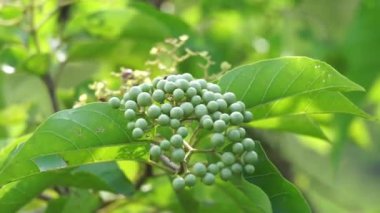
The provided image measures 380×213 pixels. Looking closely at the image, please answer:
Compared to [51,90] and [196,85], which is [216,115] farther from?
[51,90]

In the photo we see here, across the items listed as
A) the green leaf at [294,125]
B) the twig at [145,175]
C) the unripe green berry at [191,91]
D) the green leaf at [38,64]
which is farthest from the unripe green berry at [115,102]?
the green leaf at [38,64]

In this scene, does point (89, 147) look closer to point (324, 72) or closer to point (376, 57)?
point (324, 72)

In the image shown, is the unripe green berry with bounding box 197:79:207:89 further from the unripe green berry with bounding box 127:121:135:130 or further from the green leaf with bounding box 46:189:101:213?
the green leaf with bounding box 46:189:101:213

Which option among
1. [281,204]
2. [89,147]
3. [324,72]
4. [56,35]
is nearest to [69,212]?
[89,147]

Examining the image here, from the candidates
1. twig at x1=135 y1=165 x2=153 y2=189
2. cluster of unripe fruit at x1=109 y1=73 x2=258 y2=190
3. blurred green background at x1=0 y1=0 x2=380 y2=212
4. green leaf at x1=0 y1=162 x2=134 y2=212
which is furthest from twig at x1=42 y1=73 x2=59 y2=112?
cluster of unripe fruit at x1=109 y1=73 x2=258 y2=190

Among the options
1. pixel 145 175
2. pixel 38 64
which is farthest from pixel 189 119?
pixel 38 64
